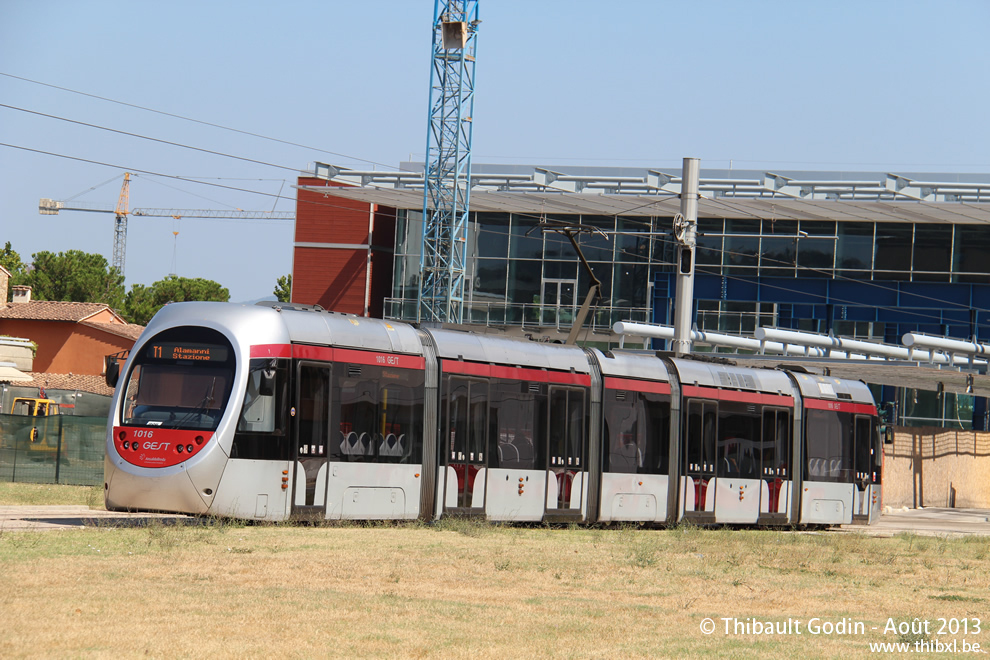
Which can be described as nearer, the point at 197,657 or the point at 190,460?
the point at 197,657

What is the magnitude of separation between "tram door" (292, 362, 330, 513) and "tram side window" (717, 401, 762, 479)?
9328 mm

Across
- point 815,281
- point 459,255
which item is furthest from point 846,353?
point 459,255

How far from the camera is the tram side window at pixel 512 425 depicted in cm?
1919

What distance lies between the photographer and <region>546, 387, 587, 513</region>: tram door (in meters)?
20.1

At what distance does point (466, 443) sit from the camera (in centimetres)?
1877

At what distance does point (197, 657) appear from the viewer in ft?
25.1

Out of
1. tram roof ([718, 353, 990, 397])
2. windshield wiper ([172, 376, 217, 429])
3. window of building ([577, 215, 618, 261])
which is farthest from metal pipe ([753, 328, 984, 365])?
windshield wiper ([172, 376, 217, 429])

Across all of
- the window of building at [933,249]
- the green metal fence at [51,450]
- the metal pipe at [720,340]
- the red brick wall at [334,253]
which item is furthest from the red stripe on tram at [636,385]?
the red brick wall at [334,253]

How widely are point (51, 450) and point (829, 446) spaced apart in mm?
18003

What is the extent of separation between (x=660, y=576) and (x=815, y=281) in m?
42.8

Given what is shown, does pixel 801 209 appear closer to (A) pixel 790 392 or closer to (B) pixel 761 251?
(B) pixel 761 251

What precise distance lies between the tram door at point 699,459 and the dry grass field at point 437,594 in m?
5.23

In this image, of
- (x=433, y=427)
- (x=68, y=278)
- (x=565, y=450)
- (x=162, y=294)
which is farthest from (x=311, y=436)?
(x=162, y=294)

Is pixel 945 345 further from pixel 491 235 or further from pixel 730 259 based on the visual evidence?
pixel 491 235
